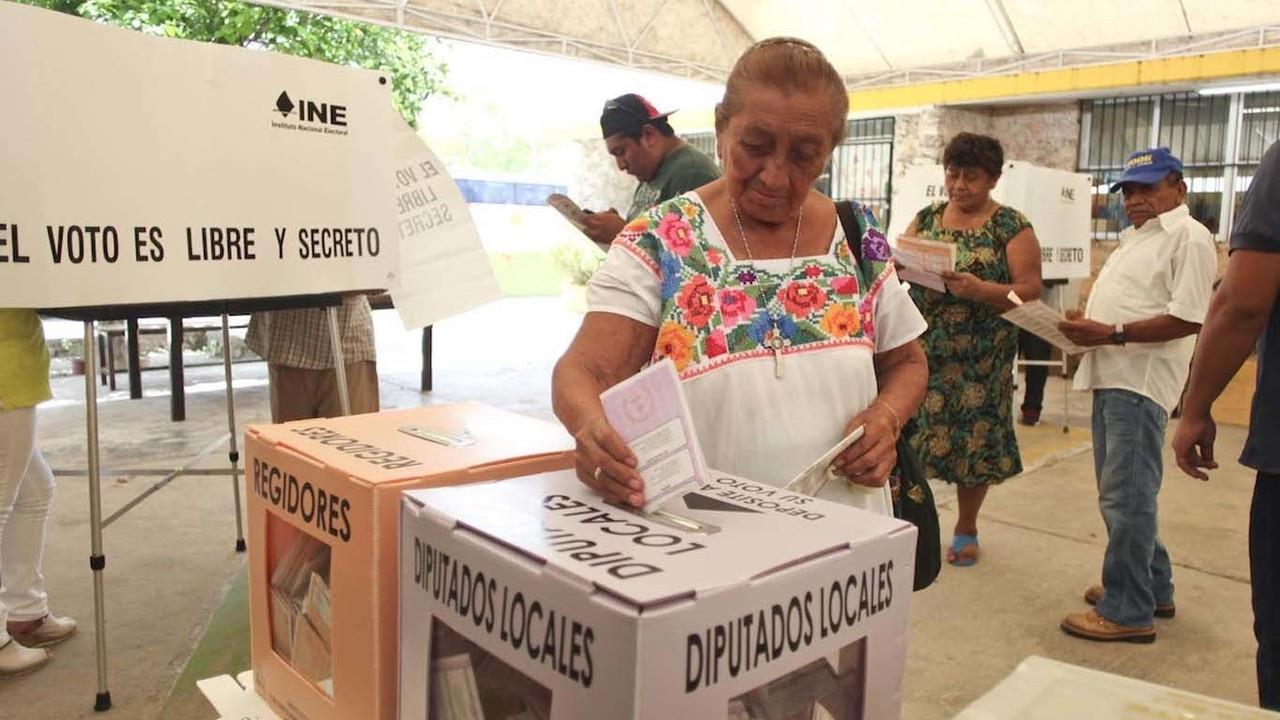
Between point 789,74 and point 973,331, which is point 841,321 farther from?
point 973,331

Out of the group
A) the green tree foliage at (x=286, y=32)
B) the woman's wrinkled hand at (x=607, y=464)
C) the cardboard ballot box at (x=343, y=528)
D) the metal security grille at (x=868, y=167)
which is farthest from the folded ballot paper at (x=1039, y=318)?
the metal security grille at (x=868, y=167)

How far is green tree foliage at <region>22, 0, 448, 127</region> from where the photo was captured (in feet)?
25.5

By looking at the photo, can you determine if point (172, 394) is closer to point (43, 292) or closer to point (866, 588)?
point (43, 292)

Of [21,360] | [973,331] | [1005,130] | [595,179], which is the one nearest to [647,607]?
[21,360]

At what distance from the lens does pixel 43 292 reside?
199cm

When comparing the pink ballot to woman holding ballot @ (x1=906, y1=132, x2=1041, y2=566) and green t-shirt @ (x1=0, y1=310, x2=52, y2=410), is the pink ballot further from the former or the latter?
woman holding ballot @ (x1=906, y1=132, x2=1041, y2=566)

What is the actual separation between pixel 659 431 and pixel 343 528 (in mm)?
423

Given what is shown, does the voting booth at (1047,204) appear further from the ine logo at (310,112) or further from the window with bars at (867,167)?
the ine logo at (310,112)

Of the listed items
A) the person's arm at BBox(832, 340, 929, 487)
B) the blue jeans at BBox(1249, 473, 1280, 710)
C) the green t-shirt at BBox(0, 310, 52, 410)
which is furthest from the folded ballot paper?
the green t-shirt at BBox(0, 310, 52, 410)

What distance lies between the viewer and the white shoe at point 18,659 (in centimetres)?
256

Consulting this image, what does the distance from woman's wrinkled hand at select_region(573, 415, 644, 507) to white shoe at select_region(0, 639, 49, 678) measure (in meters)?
2.39

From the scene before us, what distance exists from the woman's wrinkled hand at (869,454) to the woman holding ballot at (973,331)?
2029 mm

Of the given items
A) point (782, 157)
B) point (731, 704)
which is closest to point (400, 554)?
point (731, 704)

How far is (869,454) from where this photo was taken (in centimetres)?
A: 128
